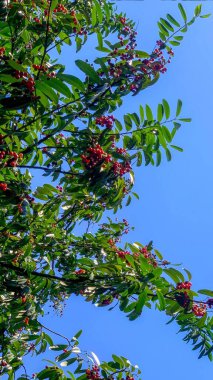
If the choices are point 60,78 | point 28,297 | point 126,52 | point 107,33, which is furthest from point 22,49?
point 28,297

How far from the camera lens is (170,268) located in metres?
Answer: 4.17

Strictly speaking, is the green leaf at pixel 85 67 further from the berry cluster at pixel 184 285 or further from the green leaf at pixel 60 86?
the berry cluster at pixel 184 285

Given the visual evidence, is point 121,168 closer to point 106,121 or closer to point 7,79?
point 106,121

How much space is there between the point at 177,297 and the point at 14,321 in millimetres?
1707

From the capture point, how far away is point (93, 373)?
4.25 metres

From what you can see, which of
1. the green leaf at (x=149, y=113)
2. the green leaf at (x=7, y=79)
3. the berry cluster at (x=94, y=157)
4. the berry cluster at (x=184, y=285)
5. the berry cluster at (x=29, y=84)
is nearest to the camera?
the green leaf at (x=7, y=79)

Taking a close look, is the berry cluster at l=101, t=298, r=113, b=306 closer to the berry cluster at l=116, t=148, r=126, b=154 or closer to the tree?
the tree

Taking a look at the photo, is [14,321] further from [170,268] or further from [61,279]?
[170,268]

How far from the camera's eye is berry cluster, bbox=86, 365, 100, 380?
13.8 feet

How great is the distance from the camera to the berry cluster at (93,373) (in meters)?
4.20

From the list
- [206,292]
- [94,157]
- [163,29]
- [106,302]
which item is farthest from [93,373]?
[163,29]

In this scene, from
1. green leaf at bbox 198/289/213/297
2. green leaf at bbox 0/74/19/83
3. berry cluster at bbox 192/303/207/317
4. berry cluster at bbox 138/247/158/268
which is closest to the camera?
green leaf at bbox 0/74/19/83

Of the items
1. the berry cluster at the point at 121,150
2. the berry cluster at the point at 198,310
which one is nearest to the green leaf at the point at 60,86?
the berry cluster at the point at 121,150

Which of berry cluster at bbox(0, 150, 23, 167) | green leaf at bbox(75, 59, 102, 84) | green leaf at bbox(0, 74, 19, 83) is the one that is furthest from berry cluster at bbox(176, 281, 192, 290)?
green leaf at bbox(0, 74, 19, 83)
